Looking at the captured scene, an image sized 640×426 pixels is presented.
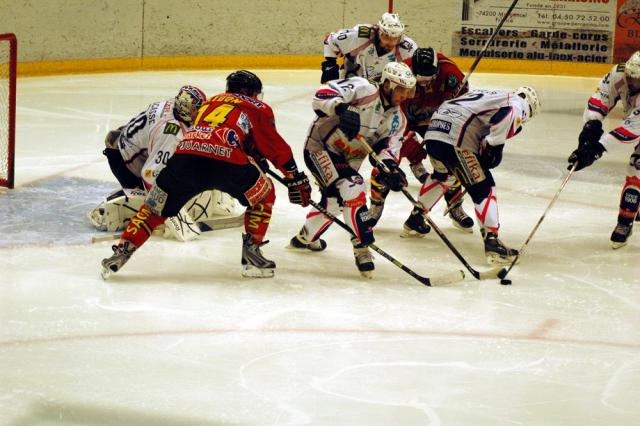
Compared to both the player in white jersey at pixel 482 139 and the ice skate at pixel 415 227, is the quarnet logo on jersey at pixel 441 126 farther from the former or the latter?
the ice skate at pixel 415 227

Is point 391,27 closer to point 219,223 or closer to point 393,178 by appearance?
point 219,223

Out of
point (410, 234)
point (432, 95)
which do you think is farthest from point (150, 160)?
point (432, 95)

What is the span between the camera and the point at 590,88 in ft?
38.5

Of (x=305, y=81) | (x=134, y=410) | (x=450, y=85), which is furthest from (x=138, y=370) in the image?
(x=305, y=81)

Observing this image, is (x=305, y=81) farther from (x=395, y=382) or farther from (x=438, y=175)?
(x=395, y=382)

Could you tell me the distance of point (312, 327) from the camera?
4203 millimetres

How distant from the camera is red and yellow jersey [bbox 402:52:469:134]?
607cm

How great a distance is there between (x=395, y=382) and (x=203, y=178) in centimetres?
143

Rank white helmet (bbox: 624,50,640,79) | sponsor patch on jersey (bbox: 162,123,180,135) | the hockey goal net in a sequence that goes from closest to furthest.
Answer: sponsor patch on jersey (bbox: 162,123,180,135) < white helmet (bbox: 624,50,640,79) < the hockey goal net

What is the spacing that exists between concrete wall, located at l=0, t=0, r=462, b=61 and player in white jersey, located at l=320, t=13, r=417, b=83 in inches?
193

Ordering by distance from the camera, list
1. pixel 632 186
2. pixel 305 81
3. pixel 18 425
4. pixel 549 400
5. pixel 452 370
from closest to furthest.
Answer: pixel 18 425 → pixel 549 400 → pixel 452 370 → pixel 632 186 → pixel 305 81

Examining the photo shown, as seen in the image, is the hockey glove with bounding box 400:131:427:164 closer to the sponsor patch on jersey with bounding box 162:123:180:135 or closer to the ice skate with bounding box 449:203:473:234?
the ice skate with bounding box 449:203:473:234

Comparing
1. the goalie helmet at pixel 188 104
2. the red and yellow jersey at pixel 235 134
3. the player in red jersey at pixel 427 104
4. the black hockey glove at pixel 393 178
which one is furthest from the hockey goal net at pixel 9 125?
the black hockey glove at pixel 393 178

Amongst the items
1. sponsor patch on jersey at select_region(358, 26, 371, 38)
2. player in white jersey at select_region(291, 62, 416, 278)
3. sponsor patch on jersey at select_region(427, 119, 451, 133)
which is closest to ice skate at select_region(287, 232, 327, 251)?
player in white jersey at select_region(291, 62, 416, 278)
